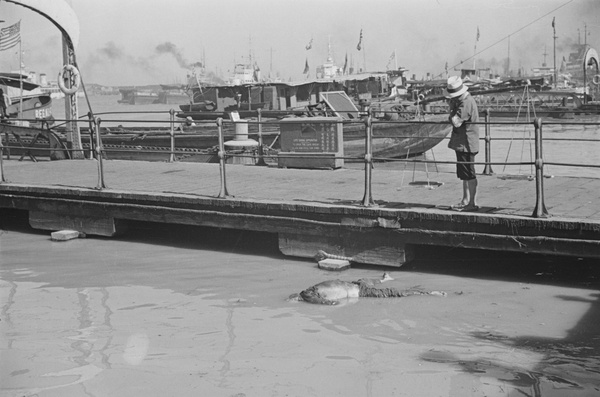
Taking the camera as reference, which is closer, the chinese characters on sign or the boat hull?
the chinese characters on sign

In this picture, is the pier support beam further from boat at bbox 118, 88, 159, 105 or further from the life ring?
boat at bbox 118, 88, 159, 105

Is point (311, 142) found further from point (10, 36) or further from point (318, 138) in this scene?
point (10, 36)

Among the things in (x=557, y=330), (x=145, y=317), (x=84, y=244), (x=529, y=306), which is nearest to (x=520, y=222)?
(x=529, y=306)

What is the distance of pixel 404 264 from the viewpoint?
10250mm

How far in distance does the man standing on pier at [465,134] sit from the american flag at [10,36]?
63.4ft

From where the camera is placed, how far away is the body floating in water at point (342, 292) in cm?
887

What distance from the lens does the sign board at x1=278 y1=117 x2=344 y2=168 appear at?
1391 cm

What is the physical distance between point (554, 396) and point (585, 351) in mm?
1153

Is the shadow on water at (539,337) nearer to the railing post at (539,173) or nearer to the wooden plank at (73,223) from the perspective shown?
the railing post at (539,173)

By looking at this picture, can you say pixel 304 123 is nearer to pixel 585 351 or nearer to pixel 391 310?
pixel 391 310

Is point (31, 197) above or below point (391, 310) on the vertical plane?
above

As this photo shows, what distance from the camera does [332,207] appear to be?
1022 centimetres

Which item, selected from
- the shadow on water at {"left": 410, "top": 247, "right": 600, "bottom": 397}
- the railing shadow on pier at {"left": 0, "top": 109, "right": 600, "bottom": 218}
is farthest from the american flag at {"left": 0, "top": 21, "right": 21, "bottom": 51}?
the shadow on water at {"left": 410, "top": 247, "right": 600, "bottom": 397}

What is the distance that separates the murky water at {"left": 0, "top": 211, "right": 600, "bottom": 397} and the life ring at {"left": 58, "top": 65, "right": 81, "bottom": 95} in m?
6.26
